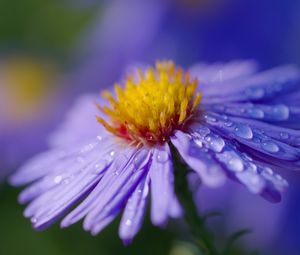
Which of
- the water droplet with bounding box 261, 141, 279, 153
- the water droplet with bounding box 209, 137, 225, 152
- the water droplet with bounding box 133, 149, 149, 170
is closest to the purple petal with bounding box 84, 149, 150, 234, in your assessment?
the water droplet with bounding box 133, 149, 149, 170

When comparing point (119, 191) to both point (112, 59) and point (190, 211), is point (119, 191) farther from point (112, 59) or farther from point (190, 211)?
point (112, 59)

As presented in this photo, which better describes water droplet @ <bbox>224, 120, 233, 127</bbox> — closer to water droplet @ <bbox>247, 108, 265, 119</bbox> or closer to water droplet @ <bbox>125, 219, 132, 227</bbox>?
water droplet @ <bbox>247, 108, 265, 119</bbox>

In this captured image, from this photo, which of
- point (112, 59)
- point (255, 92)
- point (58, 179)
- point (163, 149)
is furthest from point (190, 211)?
point (112, 59)

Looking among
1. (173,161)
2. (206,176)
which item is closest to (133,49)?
(173,161)

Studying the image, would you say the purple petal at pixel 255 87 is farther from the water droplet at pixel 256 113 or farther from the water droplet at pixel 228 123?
the water droplet at pixel 228 123

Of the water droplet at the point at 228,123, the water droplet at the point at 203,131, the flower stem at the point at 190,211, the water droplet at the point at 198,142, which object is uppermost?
the water droplet at the point at 203,131

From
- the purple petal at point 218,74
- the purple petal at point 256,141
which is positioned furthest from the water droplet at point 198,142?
the purple petal at point 218,74

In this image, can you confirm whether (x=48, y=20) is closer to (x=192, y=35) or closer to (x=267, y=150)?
(x=192, y=35)
